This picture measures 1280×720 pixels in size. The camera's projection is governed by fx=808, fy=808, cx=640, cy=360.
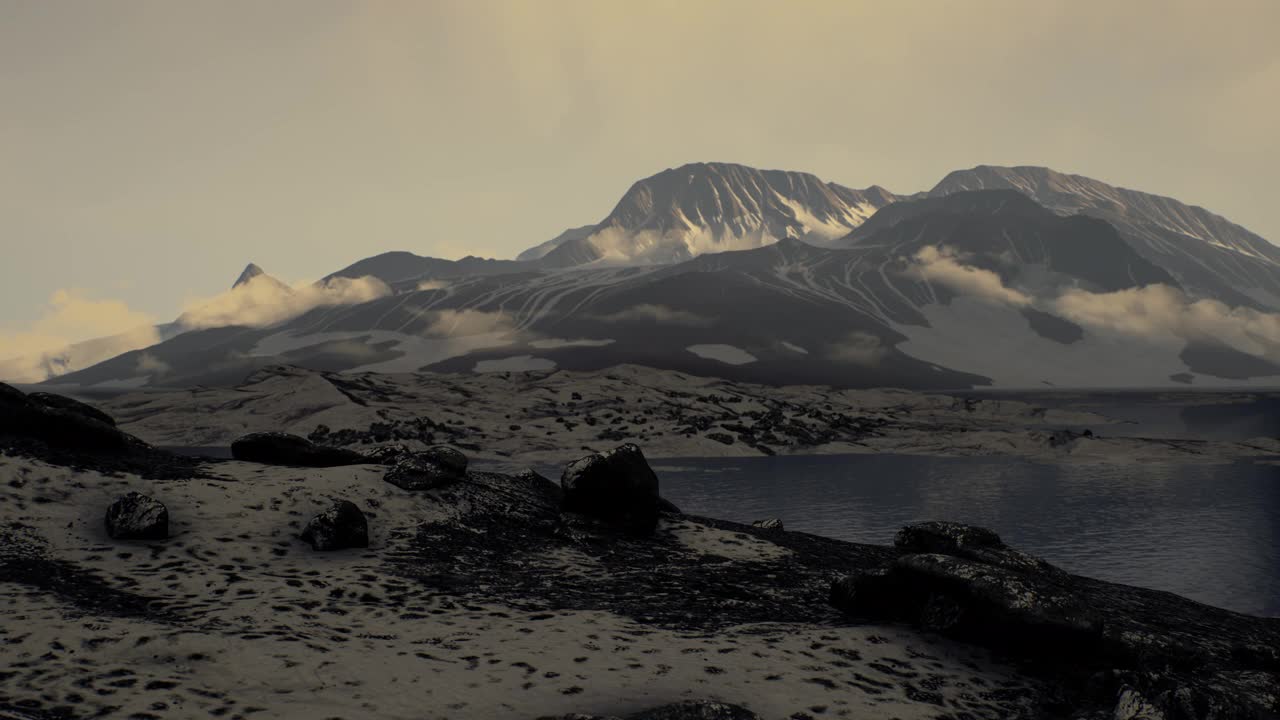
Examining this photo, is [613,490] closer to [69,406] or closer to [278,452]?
[278,452]

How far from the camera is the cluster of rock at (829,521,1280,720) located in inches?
667

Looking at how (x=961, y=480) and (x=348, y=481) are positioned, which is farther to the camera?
(x=961, y=480)

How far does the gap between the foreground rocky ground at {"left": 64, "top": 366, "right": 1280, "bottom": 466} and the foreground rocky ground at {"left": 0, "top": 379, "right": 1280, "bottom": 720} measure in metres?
76.8

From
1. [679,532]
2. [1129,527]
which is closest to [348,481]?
[679,532]

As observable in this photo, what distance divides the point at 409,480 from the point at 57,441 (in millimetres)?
10722

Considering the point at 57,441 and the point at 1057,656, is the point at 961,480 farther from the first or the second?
the point at 57,441

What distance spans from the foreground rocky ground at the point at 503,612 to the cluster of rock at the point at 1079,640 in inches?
2.3

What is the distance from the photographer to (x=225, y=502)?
23.7m

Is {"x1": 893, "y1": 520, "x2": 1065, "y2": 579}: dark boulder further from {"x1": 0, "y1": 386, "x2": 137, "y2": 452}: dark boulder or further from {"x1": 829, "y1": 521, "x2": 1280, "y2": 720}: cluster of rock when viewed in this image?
{"x1": 0, "y1": 386, "x2": 137, "y2": 452}: dark boulder

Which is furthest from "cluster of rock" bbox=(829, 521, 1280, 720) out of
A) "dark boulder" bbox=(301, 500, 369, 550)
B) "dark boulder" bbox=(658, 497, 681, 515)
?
"dark boulder" bbox=(301, 500, 369, 550)

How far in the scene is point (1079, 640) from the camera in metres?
18.6

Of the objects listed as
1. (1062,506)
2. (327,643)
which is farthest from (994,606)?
(1062,506)

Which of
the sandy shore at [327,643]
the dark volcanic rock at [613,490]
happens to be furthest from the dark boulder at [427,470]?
the dark volcanic rock at [613,490]

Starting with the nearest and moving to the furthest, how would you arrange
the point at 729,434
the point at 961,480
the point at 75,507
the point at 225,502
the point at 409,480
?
the point at 75,507
the point at 225,502
the point at 409,480
the point at 961,480
the point at 729,434
